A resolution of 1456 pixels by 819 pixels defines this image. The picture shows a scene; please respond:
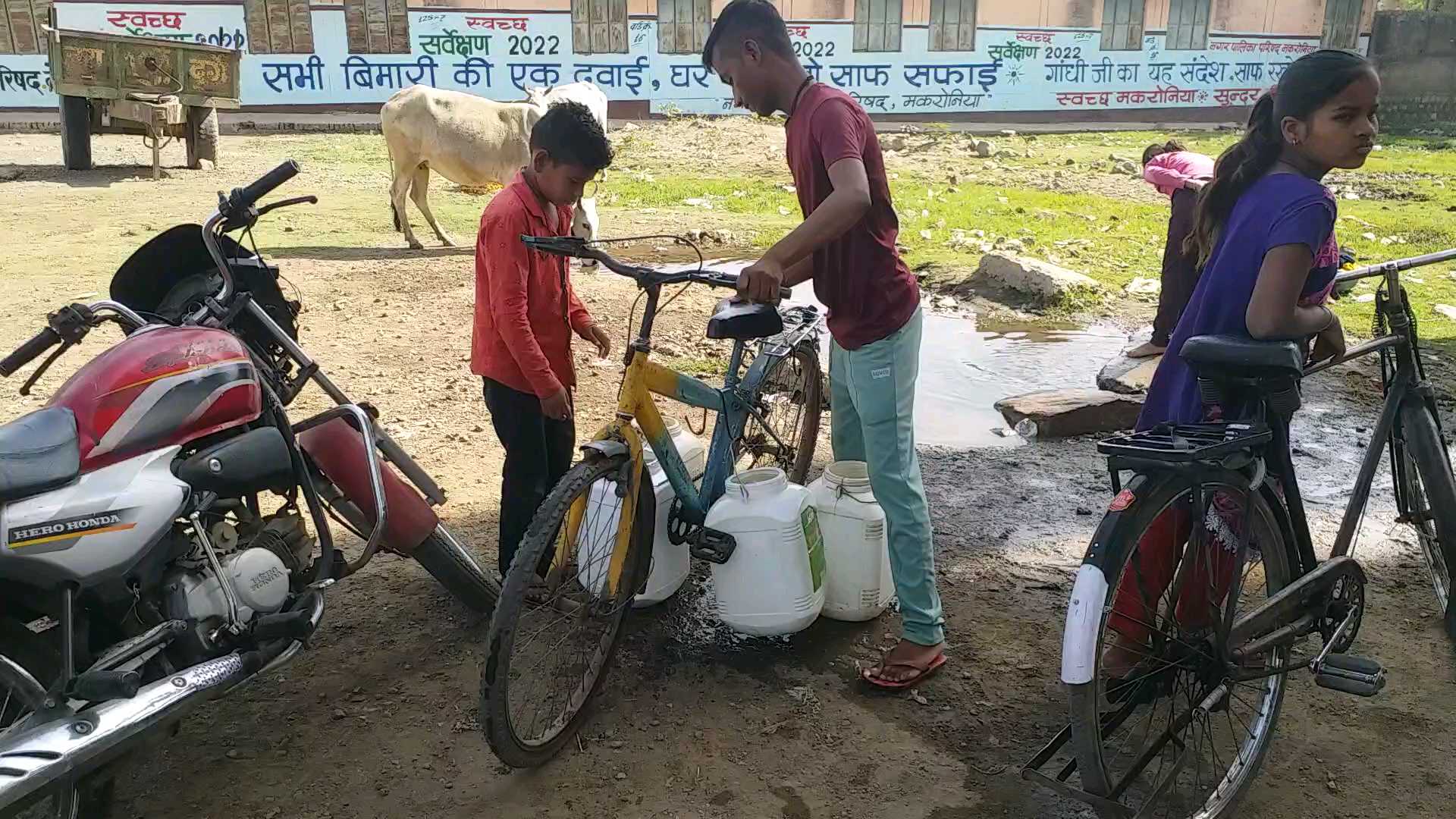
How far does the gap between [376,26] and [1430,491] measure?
2113 centimetres

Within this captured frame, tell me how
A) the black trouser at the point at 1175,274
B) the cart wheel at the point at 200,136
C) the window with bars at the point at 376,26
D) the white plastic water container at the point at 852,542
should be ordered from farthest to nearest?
1. the window with bars at the point at 376,26
2. the cart wheel at the point at 200,136
3. the black trouser at the point at 1175,274
4. the white plastic water container at the point at 852,542

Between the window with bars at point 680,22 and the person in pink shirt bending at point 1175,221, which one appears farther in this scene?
the window with bars at point 680,22

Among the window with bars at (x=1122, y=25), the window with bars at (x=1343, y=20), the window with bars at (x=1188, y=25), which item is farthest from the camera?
the window with bars at (x=1343, y=20)

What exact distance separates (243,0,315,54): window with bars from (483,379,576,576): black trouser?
1974 centimetres

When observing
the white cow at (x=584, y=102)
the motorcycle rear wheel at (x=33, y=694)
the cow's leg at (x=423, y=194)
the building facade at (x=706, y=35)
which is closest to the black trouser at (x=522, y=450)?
the motorcycle rear wheel at (x=33, y=694)

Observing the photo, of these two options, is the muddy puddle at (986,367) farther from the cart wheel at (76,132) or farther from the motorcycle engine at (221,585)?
the cart wheel at (76,132)

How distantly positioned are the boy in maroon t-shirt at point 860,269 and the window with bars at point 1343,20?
2923cm

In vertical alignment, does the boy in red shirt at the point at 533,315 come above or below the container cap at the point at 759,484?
above

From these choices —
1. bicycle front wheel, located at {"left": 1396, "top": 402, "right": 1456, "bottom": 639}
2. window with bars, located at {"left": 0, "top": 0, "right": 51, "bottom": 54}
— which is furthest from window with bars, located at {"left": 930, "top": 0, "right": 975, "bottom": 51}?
bicycle front wheel, located at {"left": 1396, "top": 402, "right": 1456, "bottom": 639}

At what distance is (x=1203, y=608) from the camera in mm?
2572

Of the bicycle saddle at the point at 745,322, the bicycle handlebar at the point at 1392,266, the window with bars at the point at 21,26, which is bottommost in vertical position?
the bicycle saddle at the point at 745,322

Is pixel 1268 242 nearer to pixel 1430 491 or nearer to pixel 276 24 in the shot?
pixel 1430 491

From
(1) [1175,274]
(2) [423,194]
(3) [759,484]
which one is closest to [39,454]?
(3) [759,484]

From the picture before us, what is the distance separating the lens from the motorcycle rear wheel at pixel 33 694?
2281 mm
